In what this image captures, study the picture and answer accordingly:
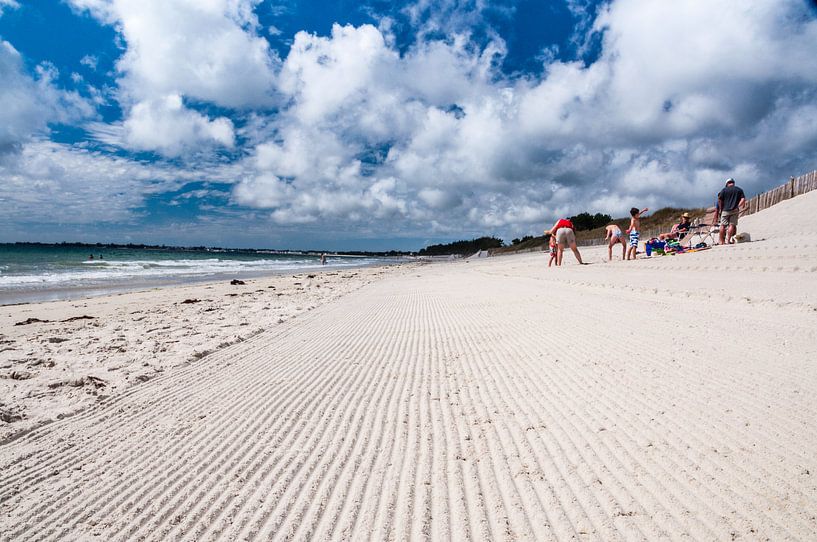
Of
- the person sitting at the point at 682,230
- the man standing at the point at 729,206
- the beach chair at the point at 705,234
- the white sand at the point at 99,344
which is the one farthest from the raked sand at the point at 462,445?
the person sitting at the point at 682,230

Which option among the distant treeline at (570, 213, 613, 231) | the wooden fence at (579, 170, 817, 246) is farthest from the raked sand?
the distant treeline at (570, 213, 613, 231)

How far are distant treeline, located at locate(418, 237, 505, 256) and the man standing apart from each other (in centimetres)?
9325

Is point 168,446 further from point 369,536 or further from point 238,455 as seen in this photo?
point 369,536

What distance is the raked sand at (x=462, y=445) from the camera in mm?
1906

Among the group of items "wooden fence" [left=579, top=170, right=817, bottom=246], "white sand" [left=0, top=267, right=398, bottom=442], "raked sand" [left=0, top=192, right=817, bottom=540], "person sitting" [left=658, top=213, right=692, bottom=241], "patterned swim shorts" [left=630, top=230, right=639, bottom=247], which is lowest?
"white sand" [left=0, top=267, right=398, bottom=442]

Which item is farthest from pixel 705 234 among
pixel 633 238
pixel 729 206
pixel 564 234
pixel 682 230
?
pixel 564 234

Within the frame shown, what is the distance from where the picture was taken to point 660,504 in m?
1.87

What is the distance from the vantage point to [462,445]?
258cm

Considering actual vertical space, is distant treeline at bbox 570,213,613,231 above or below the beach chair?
above

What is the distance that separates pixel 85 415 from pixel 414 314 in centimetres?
543

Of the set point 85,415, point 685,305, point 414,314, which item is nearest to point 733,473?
point 85,415

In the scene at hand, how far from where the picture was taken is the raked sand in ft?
6.25

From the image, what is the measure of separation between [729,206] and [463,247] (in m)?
110

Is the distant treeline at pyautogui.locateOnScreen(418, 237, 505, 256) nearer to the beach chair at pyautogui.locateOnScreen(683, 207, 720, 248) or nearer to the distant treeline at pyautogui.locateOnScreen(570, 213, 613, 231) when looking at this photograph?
the distant treeline at pyautogui.locateOnScreen(570, 213, 613, 231)
